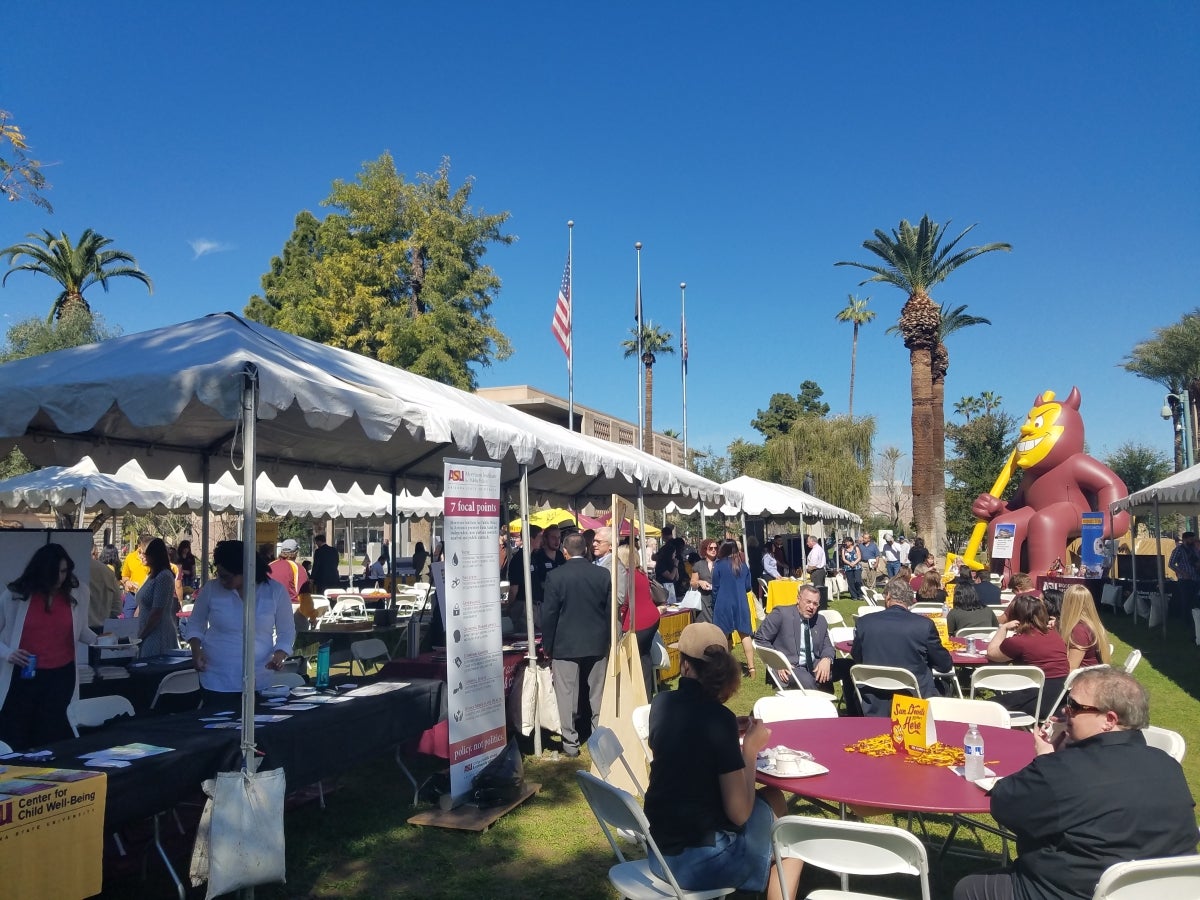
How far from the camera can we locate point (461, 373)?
23438 millimetres

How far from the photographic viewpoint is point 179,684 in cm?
613

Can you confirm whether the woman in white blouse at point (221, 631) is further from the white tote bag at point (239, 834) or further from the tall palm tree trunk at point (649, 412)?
the tall palm tree trunk at point (649, 412)

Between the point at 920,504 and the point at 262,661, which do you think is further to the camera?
the point at 920,504

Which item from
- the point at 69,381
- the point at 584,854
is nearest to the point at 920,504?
the point at 584,854

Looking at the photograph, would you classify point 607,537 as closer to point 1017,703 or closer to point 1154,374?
point 1017,703

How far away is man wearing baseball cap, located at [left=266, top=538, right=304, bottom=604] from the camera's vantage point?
1157 cm

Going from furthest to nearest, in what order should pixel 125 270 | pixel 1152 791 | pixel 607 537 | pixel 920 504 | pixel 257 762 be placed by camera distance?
pixel 125 270 → pixel 920 504 → pixel 607 537 → pixel 257 762 → pixel 1152 791

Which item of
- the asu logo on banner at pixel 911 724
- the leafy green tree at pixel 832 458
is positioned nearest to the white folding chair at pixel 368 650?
the asu logo on banner at pixel 911 724

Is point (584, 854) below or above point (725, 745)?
below

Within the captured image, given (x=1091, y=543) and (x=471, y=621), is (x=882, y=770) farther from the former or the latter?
(x=1091, y=543)

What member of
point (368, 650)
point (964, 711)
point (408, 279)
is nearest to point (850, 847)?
point (964, 711)

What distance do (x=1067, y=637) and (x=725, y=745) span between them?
438 cm

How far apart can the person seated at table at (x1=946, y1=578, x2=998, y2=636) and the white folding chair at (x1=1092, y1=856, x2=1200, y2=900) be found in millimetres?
6129

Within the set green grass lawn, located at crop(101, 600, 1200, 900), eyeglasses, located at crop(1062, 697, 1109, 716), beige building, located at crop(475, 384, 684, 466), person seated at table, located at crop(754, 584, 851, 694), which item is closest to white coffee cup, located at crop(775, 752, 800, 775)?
green grass lawn, located at crop(101, 600, 1200, 900)
